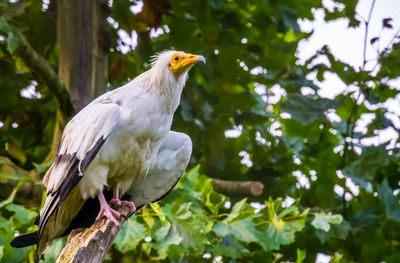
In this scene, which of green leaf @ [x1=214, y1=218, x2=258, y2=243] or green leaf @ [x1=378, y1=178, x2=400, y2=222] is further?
green leaf @ [x1=378, y1=178, x2=400, y2=222]

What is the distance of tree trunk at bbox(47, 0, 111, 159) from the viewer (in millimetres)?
6289

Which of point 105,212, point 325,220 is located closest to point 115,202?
point 105,212

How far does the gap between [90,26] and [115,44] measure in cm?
87

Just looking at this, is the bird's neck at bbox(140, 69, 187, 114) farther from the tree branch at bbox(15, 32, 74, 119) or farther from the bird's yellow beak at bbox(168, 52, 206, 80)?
the tree branch at bbox(15, 32, 74, 119)

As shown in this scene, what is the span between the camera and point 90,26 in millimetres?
6473

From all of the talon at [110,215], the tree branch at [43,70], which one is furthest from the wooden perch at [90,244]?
the tree branch at [43,70]

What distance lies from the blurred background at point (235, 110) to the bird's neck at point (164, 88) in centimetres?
90

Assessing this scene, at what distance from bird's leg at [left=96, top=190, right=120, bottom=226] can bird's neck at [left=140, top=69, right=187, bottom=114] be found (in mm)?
670

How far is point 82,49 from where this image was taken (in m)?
6.32

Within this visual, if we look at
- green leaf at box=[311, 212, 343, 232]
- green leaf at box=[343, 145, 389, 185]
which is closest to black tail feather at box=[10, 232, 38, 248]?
green leaf at box=[311, 212, 343, 232]

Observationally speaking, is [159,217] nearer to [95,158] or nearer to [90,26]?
[95,158]

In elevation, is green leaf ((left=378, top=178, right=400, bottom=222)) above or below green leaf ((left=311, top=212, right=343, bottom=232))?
below

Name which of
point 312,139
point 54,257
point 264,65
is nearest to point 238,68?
point 264,65

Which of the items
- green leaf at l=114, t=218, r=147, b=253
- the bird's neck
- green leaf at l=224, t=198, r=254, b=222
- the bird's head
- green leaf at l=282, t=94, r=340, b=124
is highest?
the bird's head
